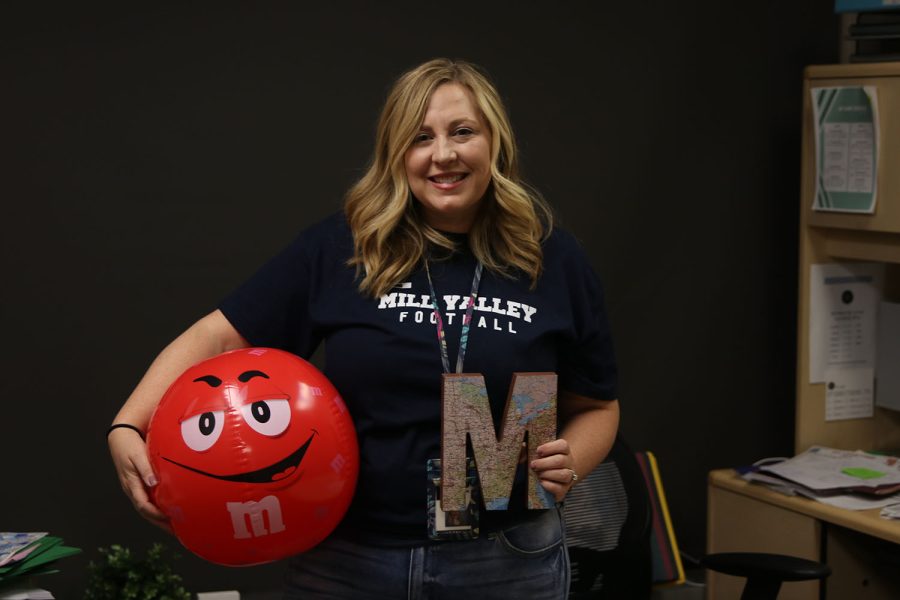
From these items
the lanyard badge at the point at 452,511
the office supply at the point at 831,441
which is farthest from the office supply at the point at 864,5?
the lanyard badge at the point at 452,511

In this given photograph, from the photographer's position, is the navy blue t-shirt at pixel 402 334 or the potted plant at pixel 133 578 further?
the potted plant at pixel 133 578

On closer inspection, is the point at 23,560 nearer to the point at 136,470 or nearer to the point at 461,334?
the point at 136,470

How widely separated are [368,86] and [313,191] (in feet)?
0.98

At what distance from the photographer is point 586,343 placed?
1.80 meters

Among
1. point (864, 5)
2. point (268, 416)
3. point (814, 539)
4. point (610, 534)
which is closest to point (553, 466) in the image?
point (268, 416)

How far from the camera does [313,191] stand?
277 centimetres

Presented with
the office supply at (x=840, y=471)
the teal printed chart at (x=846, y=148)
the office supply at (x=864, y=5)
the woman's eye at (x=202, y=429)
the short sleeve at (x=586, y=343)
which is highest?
the office supply at (x=864, y=5)

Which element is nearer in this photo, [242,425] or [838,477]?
[242,425]

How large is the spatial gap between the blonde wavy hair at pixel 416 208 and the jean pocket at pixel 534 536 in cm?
37

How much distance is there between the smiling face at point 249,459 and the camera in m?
1.53

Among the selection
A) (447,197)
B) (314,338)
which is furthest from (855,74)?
(314,338)

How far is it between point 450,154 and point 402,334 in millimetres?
284

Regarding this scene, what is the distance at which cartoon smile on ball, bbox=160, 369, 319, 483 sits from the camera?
1532mm

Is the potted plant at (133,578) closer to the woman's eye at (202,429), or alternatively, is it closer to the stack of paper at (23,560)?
the stack of paper at (23,560)
